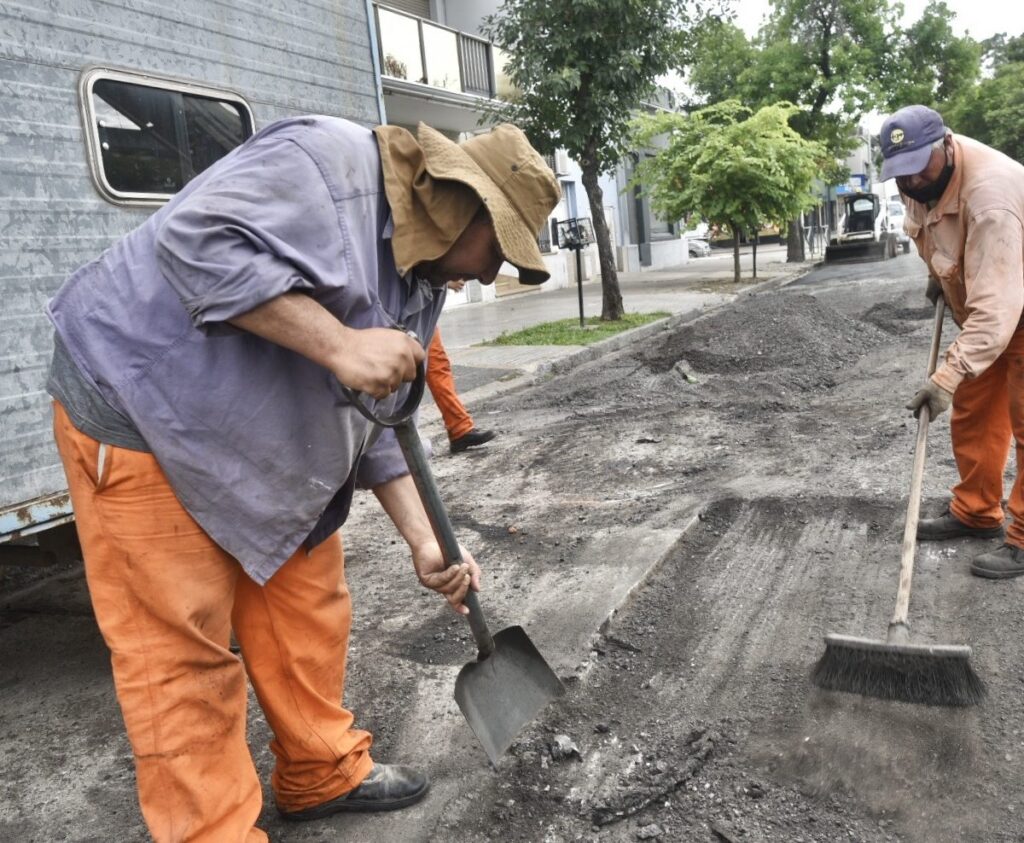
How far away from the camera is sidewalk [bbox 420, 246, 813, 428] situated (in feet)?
31.6

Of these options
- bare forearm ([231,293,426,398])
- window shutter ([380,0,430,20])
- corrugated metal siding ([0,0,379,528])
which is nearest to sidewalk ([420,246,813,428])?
corrugated metal siding ([0,0,379,528])

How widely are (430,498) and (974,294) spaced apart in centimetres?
241

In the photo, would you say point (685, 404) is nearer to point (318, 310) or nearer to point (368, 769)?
point (368, 769)

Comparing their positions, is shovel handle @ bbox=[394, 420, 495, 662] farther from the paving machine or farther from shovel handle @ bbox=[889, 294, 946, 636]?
the paving machine

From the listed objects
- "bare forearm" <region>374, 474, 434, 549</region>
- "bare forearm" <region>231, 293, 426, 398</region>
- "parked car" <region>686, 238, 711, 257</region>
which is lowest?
"parked car" <region>686, 238, 711, 257</region>

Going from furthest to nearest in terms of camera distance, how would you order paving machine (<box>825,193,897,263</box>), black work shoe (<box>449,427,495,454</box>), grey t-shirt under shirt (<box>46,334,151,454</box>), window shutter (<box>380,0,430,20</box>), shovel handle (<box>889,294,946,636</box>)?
paving machine (<box>825,193,897,263</box>), window shutter (<box>380,0,430,20</box>), black work shoe (<box>449,427,495,454</box>), shovel handle (<box>889,294,946,636</box>), grey t-shirt under shirt (<box>46,334,151,454</box>)

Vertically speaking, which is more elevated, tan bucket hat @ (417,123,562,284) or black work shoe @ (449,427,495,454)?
tan bucket hat @ (417,123,562,284)

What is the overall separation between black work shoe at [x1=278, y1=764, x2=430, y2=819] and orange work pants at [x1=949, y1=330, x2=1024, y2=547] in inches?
105

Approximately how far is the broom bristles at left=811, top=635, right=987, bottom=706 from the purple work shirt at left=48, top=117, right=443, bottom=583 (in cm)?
169

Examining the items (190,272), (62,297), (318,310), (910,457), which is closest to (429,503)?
(318,310)

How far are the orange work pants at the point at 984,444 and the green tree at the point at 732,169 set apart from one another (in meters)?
14.8

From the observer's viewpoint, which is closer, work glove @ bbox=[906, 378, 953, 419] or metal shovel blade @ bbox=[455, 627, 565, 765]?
metal shovel blade @ bbox=[455, 627, 565, 765]

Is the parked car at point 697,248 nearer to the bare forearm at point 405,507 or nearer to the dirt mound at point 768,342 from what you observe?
the dirt mound at point 768,342

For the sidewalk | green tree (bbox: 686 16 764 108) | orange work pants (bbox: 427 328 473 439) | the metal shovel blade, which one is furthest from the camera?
green tree (bbox: 686 16 764 108)
